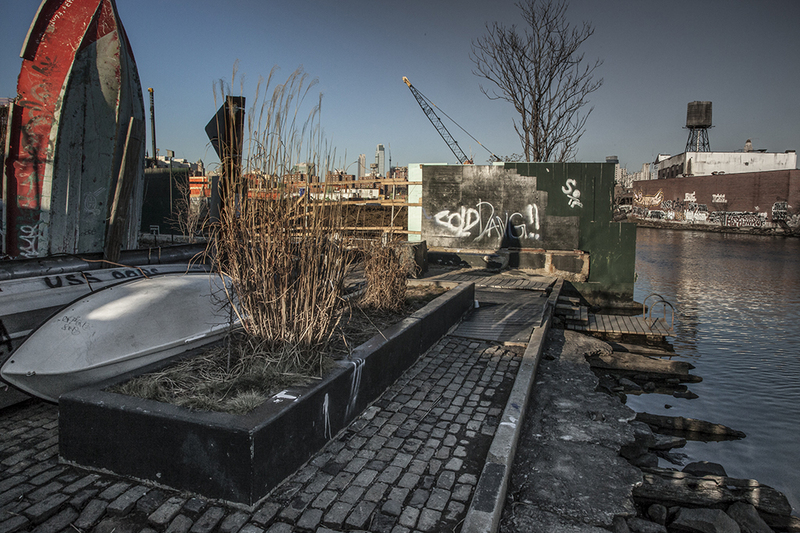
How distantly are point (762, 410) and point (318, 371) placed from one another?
6.34 metres

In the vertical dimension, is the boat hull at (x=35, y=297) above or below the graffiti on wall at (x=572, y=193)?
below

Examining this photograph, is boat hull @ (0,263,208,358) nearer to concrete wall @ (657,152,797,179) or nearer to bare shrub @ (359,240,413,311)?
bare shrub @ (359,240,413,311)

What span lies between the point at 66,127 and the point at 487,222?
34.7 ft

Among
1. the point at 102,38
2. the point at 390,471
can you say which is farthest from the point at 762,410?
the point at 102,38

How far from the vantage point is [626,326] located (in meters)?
9.80

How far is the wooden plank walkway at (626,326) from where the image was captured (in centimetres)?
948

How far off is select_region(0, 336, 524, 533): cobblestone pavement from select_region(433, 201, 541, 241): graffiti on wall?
9.96 metres

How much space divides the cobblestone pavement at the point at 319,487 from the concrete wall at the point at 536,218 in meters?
9.79

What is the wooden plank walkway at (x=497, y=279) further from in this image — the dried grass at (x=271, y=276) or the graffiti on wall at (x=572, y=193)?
the dried grass at (x=271, y=276)

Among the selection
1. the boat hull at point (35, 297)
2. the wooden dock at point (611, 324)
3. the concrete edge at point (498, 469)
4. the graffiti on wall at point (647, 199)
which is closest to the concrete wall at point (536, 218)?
the wooden dock at point (611, 324)

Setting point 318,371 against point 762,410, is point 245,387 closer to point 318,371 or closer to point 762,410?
point 318,371

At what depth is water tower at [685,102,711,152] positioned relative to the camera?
57594 mm

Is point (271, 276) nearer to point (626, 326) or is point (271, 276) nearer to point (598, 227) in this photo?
point (626, 326)

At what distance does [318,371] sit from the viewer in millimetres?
3365
